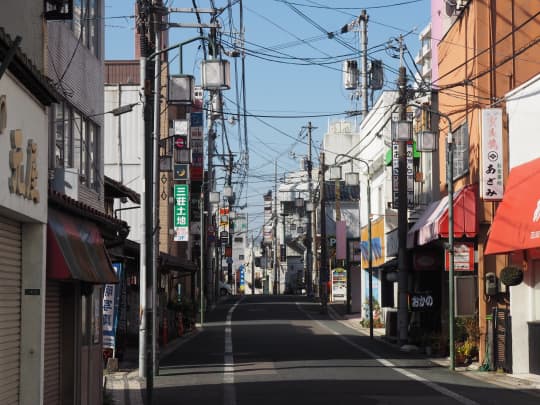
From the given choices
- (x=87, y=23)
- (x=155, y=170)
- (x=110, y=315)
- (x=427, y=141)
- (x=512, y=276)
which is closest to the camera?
(x=87, y=23)

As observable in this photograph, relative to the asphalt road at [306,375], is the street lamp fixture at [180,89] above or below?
above

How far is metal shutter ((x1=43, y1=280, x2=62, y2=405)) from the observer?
15.5 m

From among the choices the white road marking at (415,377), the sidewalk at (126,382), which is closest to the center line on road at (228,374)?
the sidewalk at (126,382)

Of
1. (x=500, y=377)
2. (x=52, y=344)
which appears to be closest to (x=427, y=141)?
(x=500, y=377)

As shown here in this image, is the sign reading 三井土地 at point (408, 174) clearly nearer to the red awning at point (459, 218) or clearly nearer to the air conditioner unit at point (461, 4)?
the red awning at point (459, 218)

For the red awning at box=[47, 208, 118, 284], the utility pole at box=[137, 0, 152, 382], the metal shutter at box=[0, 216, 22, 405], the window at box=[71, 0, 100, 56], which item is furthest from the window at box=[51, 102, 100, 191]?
the metal shutter at box=[0, 216, 22, 405]

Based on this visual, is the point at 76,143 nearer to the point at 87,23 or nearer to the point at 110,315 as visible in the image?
the point at 87,23

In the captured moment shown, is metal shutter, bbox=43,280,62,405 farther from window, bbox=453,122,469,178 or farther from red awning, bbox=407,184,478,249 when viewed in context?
window, bbox=453,122,469,178

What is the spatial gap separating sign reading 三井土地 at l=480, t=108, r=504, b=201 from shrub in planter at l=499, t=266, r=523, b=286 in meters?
2.08

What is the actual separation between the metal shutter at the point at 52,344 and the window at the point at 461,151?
56.7 ft

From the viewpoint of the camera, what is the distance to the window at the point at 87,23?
71.8 feet

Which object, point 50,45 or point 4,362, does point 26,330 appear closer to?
point 4,362

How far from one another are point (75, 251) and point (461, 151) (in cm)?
1864

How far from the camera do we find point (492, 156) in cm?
2634
